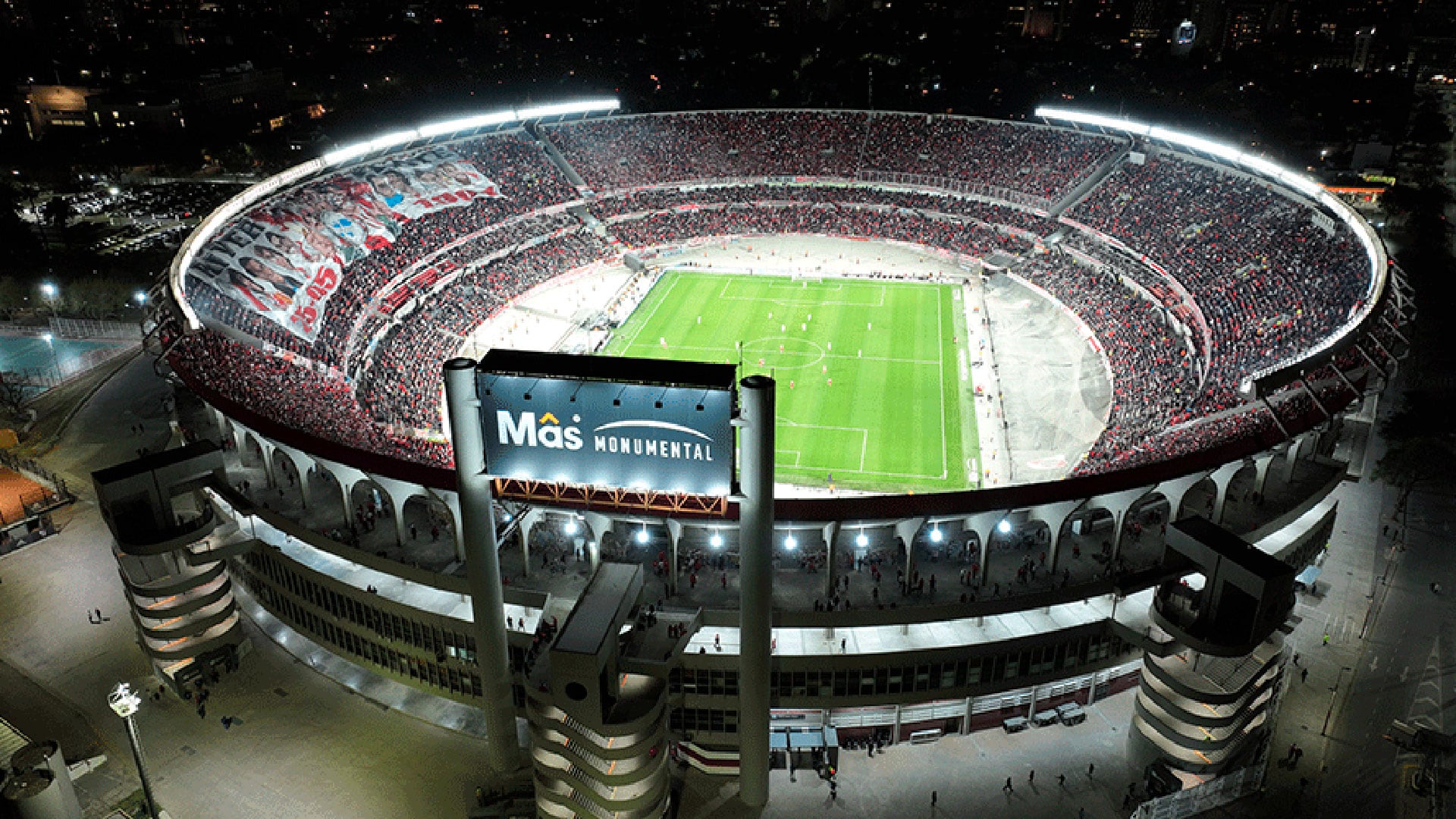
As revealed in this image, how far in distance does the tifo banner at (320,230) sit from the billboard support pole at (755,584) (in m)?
43.3

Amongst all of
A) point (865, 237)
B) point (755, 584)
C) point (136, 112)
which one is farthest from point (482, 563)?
point (136, 112)

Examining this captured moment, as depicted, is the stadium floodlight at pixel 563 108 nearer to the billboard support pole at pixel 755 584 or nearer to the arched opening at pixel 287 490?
the arched opening at pixel 287 490

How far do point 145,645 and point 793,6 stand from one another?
169015 millimetres

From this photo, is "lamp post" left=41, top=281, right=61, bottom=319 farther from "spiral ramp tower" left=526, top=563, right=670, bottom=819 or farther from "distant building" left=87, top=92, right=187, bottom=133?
"distant building" left=87, top=92, right=187, bottom=133

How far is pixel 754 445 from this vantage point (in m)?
27.4

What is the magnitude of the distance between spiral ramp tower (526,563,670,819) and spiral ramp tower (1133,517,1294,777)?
56.2ft

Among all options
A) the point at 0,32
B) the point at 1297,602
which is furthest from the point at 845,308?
the point at 0,32

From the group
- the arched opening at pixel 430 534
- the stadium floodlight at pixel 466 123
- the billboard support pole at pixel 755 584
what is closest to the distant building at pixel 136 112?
the stadium floodlight at pixel 466 123

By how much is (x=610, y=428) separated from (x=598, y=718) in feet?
27.5

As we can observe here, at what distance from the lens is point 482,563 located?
1208 inches

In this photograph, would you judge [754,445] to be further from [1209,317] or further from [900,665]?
[1209,317]

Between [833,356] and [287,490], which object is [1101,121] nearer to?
[833,356]

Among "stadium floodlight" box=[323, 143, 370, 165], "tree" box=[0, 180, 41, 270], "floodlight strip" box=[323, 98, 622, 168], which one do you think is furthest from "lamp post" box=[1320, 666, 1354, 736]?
"tree" box=[0, 180, 41, 270]

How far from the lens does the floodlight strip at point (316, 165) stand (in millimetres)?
51875
